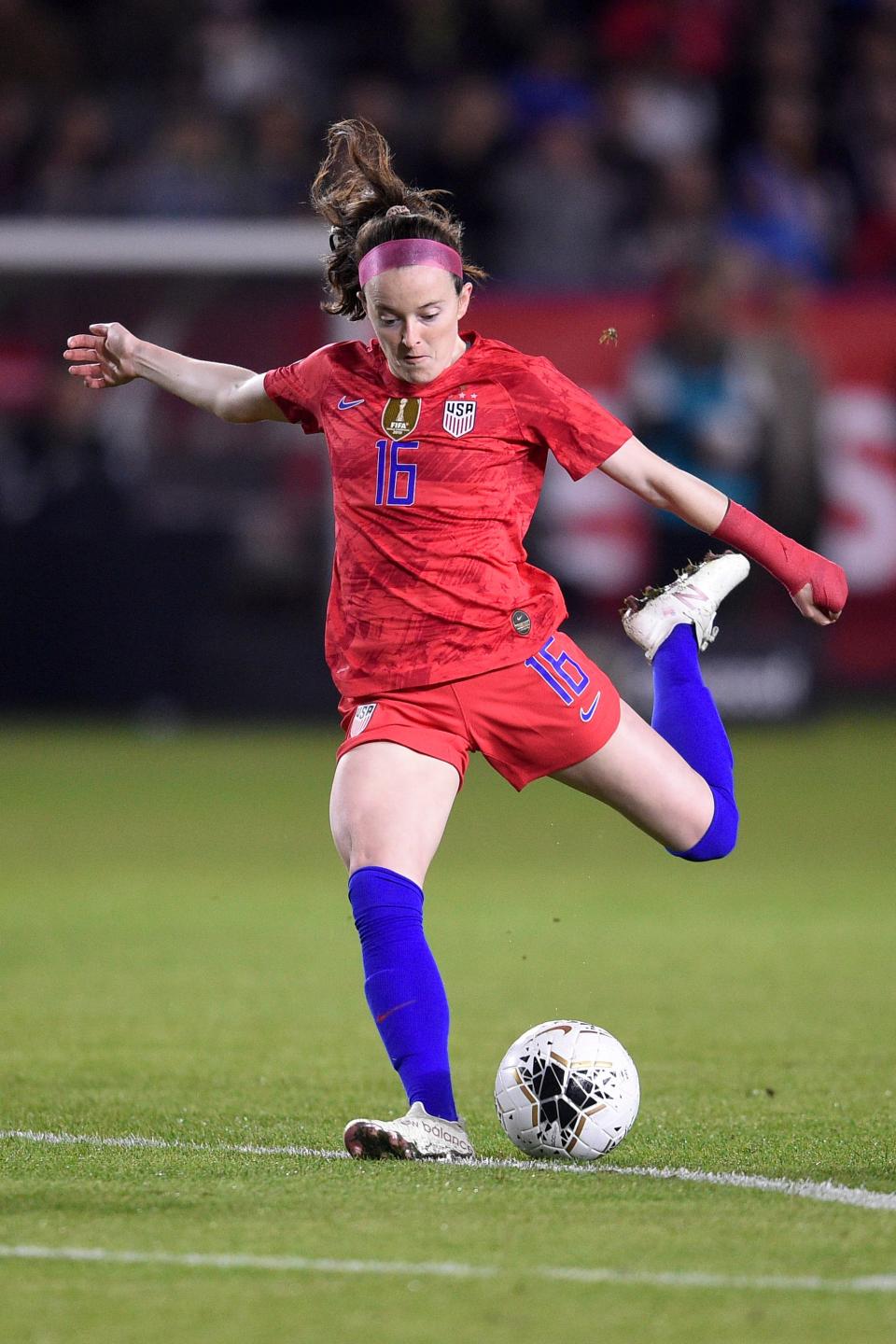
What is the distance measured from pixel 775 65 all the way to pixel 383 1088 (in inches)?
501

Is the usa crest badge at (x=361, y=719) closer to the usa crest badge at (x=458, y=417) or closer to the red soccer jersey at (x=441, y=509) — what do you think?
the red soccer jersey at (x=441, y=509)

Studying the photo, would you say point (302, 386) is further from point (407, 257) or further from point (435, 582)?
point (435, 582)

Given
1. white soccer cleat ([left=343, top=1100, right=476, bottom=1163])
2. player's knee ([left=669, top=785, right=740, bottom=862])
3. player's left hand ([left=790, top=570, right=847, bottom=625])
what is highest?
player's left hand ([left=790, top=570, right=847, bottom=625])

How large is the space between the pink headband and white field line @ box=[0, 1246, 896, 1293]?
2365mm

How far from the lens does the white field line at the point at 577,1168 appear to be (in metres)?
4.39

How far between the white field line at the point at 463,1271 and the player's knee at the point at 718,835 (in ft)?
6.17

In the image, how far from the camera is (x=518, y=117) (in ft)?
55.6

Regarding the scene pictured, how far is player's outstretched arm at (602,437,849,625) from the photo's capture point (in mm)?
5234

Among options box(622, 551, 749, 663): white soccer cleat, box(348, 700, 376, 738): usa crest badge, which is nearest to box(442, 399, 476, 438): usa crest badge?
box(348, 700, 376, 738): usa crest badge

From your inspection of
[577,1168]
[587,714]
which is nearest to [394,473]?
[587,714]

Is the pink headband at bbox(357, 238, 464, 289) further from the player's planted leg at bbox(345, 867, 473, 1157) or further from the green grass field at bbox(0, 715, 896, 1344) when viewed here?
the green grass field at bbox(0, 715, 896, 1344)

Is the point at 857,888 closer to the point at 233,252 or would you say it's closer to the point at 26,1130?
the point at 26,1130

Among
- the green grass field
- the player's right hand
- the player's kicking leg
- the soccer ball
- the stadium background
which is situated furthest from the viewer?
the stadium background

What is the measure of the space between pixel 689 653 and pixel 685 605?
13 cm
